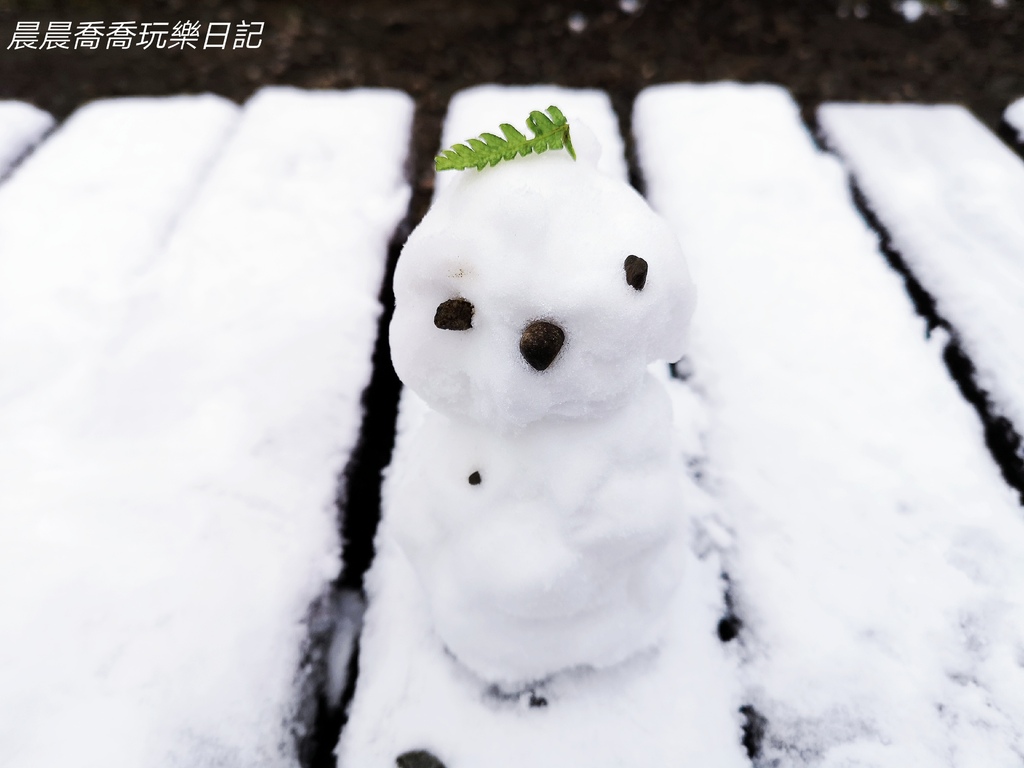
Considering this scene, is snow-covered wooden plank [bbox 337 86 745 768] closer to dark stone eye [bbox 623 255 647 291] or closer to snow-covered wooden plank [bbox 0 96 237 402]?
dark stone eye [bbox 623 255 647 291]

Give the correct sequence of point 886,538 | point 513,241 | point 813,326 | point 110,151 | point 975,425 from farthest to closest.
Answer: point 110,151 < point 813,326 < point 975,425 < point 886,538 < point 513,241

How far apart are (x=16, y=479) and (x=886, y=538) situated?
4.32 ft

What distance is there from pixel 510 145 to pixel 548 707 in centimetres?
66

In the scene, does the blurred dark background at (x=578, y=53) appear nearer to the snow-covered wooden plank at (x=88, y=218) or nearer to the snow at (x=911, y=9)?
the snow at (x=911, y=9)

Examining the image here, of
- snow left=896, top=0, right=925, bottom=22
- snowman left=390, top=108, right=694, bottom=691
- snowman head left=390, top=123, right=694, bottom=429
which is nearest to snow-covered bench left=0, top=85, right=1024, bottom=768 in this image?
snowman left=390, top=108, right=694, bottom=691

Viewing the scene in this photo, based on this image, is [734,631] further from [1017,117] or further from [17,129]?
[17,129]

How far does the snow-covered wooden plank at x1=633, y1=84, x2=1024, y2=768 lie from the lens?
2.74ft

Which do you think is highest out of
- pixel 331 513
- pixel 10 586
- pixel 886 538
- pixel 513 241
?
pixel 513 241

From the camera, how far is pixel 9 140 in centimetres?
165

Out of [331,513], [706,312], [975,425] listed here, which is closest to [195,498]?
[331,513]

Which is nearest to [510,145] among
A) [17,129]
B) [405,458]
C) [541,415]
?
[541,415]

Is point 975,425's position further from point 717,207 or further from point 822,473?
point 717,207

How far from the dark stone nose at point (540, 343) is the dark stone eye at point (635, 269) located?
76 millimetres

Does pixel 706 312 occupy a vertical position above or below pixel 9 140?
above
